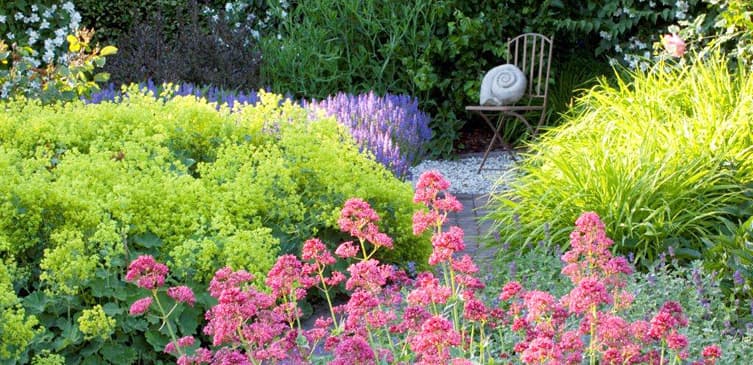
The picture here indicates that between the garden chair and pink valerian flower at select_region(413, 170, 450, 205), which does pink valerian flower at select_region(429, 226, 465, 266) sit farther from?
the garden chair

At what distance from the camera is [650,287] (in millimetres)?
3758

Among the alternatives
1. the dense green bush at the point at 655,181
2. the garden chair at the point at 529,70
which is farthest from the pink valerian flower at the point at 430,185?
the garden chair at the point at 529,70

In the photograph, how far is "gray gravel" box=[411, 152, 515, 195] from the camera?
284 inches

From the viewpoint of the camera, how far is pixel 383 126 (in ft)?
22.1

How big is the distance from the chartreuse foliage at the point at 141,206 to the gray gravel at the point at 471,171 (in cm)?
244

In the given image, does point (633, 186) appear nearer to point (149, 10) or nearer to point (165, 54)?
point (165, 54)

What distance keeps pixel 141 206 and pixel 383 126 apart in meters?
3.22

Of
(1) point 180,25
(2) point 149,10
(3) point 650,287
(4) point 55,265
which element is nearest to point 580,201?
(3) point 650,287

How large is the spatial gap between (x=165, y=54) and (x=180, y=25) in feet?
2.89

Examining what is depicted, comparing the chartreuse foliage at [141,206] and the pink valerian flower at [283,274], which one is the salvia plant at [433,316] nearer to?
the pink valerian flower at [283,274]

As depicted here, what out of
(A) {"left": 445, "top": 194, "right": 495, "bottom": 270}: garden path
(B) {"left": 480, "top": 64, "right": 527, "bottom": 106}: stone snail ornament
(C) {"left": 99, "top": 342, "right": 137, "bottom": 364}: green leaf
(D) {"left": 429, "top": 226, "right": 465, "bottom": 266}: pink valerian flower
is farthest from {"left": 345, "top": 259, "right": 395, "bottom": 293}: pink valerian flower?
(B) {"left": 480, "top": 64, "right": 527, "bottom": 106}: stone snail ornament

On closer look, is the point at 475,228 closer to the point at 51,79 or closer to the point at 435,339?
the point at 51,79

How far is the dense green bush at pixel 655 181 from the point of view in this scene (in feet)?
14.5

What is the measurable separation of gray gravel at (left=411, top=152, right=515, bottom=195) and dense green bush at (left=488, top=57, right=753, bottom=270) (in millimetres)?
1738
